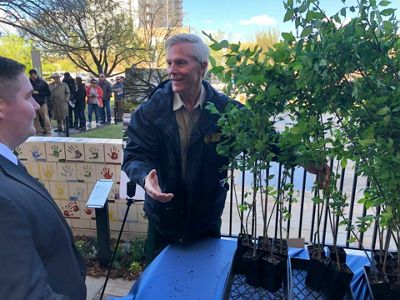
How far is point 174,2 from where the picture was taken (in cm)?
1900

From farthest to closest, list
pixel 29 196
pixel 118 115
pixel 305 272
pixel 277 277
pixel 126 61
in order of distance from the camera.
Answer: pixel 126 61 → pixel 118 115 → pixel 305 272 → pixel 277 277 → pixel 29 196

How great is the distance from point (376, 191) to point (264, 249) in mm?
532

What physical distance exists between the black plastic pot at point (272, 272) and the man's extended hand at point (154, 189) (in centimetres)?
47

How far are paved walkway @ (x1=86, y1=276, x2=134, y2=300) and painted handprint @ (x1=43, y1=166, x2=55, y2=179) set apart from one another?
1136mm

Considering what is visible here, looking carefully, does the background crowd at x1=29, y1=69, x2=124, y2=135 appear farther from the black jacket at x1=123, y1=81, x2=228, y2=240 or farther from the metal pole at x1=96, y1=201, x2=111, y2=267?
the black jacket at x1=123, y1=81, x2=228, y2=240

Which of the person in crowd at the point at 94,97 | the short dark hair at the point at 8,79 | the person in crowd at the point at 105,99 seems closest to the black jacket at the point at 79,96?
the person in crowd at the point at 94,97

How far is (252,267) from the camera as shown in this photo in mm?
1390

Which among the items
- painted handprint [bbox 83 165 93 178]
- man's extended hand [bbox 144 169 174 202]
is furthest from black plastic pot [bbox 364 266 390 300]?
painted handprint [bbox 83 165 93 178]

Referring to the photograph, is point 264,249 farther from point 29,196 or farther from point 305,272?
point 29,196

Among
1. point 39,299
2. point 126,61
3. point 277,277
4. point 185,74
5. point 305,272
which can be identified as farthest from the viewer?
point 126,61

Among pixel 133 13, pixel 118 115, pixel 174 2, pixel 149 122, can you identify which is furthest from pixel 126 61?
pixel 149 122

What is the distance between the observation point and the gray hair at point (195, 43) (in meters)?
1.76

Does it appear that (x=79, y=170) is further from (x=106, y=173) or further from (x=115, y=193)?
(x=115, y=193)

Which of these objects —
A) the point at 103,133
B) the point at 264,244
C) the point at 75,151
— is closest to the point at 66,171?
the point at 75,151
